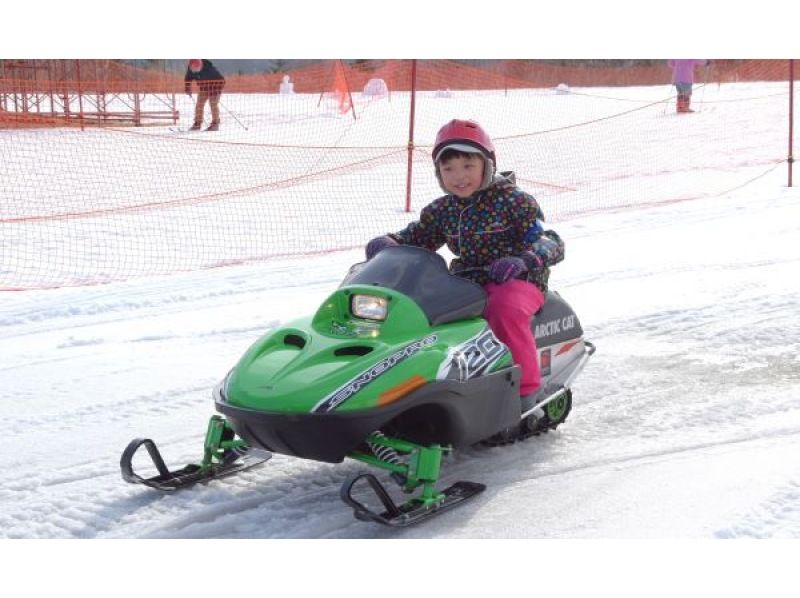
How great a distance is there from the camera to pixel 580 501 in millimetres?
4211

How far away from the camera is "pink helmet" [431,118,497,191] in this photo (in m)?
Answer: 4.66

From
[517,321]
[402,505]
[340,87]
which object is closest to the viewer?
[402,505]

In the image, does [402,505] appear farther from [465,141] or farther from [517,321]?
[465,141]

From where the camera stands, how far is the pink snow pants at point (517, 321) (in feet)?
15.1

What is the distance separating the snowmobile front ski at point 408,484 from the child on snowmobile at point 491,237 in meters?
Answer: 0.68

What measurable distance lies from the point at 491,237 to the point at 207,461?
156cm

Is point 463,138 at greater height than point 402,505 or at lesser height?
greater

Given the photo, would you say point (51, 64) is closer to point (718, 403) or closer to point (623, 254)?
point (623, 254)

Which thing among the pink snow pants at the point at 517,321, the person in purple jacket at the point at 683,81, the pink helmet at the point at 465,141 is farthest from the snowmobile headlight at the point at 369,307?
the person in purple jacket at the point at 683,81

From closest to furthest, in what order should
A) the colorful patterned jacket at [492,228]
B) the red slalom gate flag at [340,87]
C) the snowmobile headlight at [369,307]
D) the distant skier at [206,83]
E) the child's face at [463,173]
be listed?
the snowmobile headlight at [369,307] → the child's face at [463,173] → the colorful patterned jacket at [492,228] → the distant skier at [206,83] → the red slalom gate flag at [340,87]

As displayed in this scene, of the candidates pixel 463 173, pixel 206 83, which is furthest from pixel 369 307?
pixel 206 83

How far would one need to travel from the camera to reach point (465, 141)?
15.3 feet

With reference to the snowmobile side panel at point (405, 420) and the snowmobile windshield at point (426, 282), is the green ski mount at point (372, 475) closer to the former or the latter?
the snowmobile side panel at point (405, 420)

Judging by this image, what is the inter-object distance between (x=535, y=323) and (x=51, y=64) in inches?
713
